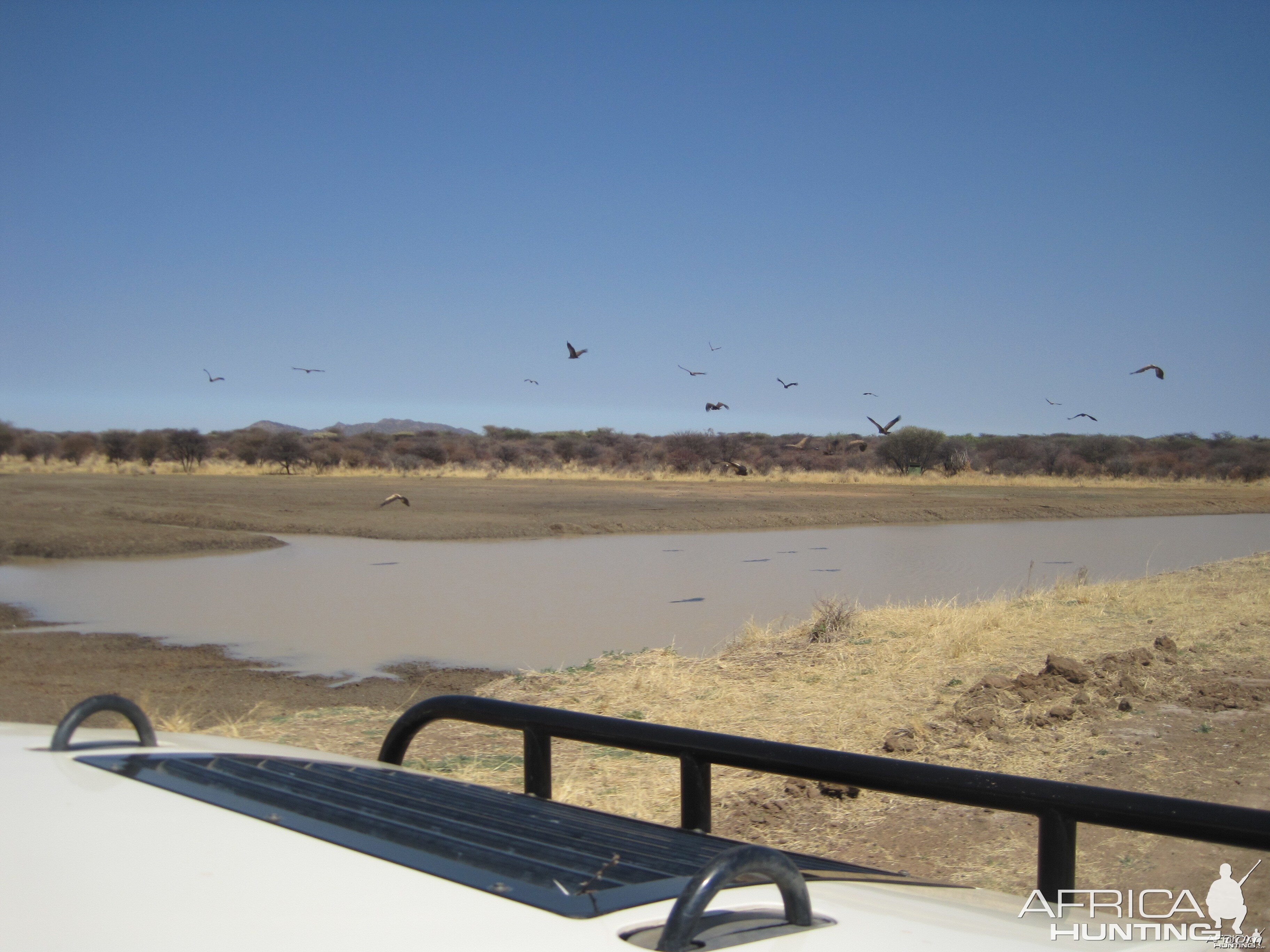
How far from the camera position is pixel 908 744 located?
6090mm

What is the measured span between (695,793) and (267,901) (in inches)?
41.4

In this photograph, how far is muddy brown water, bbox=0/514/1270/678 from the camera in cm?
1162

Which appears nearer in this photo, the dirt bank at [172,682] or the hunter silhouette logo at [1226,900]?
the hunter silhouette logo at [1226,900]

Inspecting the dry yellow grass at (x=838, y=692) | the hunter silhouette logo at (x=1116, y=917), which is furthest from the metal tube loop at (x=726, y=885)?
the dry yellow grass at (x=838, y=692)

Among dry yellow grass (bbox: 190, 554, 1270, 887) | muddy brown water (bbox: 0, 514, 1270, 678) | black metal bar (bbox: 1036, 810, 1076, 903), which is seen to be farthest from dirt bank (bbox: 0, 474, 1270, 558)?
black metal bar (bbox: 1036, 810, 1076, 903)

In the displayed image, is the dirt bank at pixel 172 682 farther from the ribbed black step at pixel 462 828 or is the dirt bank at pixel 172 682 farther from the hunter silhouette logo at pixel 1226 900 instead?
the hunter silhouette logo at pixel 1226 900

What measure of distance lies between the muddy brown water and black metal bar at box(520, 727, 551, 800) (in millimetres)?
8129

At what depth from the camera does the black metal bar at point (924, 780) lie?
154 cm

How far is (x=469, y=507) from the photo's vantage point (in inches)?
1153

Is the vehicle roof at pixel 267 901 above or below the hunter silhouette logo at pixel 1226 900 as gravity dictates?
above

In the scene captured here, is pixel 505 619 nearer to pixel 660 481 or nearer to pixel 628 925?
pixel 628 925

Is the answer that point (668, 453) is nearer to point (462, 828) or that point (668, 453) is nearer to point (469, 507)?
point (469, 507)

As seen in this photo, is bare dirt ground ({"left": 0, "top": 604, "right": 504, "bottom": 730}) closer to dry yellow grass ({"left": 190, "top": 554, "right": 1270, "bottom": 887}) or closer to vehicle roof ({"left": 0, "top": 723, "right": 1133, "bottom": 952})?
dry yellow grass ({"left": 190, "top": 554, "right": 1270, "bottom": 887})

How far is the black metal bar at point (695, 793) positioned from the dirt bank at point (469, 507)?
1919 cm
